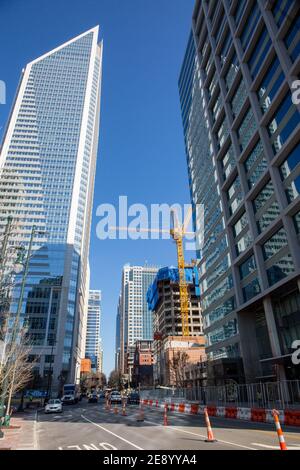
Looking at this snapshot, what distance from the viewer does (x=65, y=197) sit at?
124000 mm

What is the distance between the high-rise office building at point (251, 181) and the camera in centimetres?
3303

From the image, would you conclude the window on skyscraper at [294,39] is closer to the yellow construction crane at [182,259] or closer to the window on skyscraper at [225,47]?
the window on skyscraper at [225,47]

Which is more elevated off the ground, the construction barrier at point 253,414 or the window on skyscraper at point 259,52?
the window on skyscraper at point 259,52

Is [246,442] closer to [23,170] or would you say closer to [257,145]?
[257,145]

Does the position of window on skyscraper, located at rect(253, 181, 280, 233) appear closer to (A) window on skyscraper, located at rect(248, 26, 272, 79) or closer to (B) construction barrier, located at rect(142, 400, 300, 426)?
(A) window on skyscraper, located at rect(248, 26, 272, 79)

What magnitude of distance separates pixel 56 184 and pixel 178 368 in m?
81.0

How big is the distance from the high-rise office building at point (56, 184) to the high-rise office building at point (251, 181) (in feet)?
162

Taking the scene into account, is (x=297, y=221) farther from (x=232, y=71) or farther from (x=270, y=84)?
(x=232, y=71)

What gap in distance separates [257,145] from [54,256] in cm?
8857

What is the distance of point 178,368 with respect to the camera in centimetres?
8862

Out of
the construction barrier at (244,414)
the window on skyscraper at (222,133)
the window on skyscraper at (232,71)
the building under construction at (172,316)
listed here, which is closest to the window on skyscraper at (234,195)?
the window on skyscraper at (222,133)

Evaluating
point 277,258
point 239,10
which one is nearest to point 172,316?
point 277,258

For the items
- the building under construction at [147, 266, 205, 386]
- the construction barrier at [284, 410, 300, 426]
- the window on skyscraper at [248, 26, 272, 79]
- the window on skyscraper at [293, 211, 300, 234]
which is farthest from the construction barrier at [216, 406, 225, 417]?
the building under construction at [147, 266, 205, 386]
